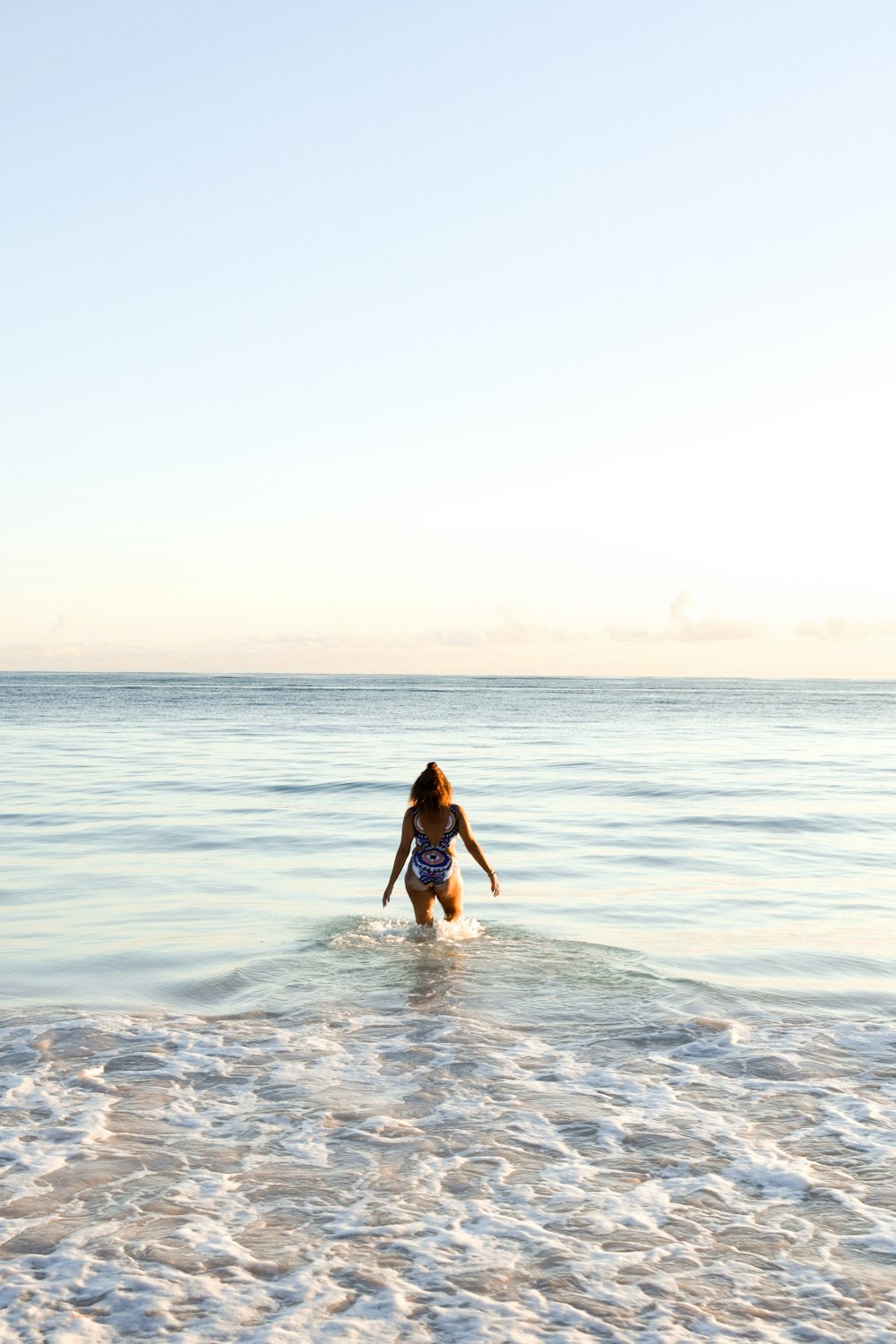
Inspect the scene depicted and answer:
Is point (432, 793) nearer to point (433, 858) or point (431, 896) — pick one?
point (433, 858)

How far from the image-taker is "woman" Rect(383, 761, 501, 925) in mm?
11508

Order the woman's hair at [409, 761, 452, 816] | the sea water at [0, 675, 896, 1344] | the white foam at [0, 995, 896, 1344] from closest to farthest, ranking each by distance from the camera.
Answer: the white foam at [0, 995, 896, 1344] → the sea water at [0, 675, 896, 1344] → the woman's hair at [409, 761, 452, 816]

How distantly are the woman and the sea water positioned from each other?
388mm

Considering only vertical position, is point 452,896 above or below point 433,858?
below

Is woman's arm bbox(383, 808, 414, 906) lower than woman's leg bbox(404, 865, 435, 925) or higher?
higher

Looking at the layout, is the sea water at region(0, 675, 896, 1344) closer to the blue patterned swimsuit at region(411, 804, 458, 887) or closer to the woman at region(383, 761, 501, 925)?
the woman at region(383, 761, 501, 925)

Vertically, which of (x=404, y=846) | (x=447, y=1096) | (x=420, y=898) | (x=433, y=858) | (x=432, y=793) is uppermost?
(x=432, y=793)

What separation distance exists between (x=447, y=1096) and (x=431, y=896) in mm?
4815

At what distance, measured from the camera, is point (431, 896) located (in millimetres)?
11664

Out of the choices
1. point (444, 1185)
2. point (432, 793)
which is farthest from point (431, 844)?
point (444, 1185)

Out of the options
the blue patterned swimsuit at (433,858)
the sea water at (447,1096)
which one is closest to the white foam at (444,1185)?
the sea water at (447,1096)

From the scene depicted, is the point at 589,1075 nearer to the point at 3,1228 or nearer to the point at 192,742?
the point at 3,1228

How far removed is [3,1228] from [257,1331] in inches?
59.1

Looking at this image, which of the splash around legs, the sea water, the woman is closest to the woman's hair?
the woman
